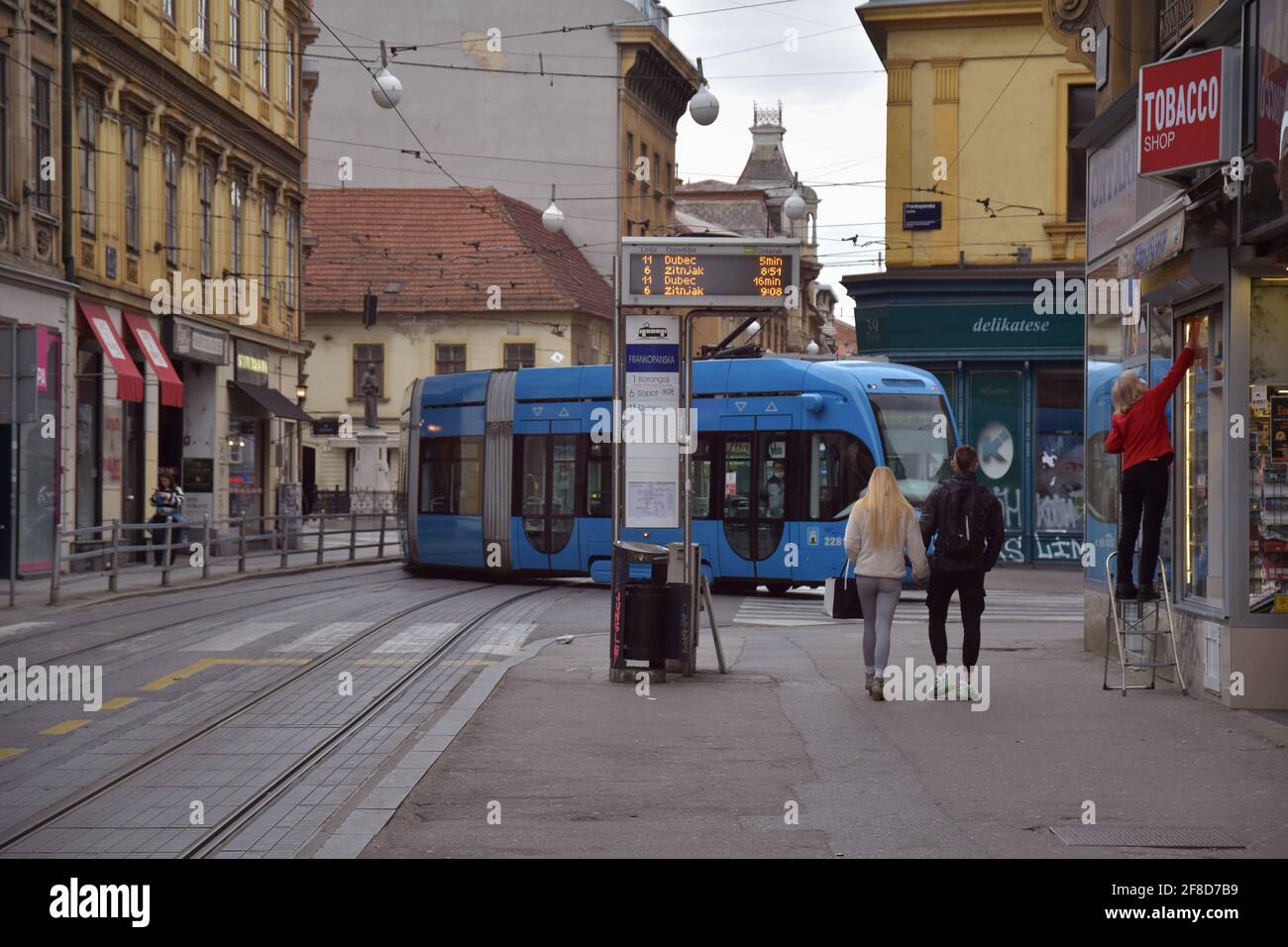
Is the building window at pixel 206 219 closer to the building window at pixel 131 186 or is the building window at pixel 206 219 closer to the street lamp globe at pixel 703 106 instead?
the building window at pixel 131 186

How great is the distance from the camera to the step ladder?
522 inches

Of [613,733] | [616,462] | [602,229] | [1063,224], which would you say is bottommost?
[613,733]

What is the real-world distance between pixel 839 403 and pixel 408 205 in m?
39.6

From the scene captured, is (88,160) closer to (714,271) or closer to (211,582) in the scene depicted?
(211,582)

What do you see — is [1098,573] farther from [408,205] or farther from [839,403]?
[408,205]

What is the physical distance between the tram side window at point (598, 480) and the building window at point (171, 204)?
1030cm

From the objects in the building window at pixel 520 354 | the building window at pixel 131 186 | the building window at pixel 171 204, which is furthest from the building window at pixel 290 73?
the building window at pixel 520 354

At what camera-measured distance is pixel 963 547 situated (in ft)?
43.7

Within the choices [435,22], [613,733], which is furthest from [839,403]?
[435,22]

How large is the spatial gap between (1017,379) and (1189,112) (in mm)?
21339

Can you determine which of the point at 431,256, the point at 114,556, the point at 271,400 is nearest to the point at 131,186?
the point at 271,400

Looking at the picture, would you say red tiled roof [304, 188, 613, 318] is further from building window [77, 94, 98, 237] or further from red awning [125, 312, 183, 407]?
building window [77, 94, 98, 237]

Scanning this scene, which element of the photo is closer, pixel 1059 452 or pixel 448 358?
pixel 1059 452
